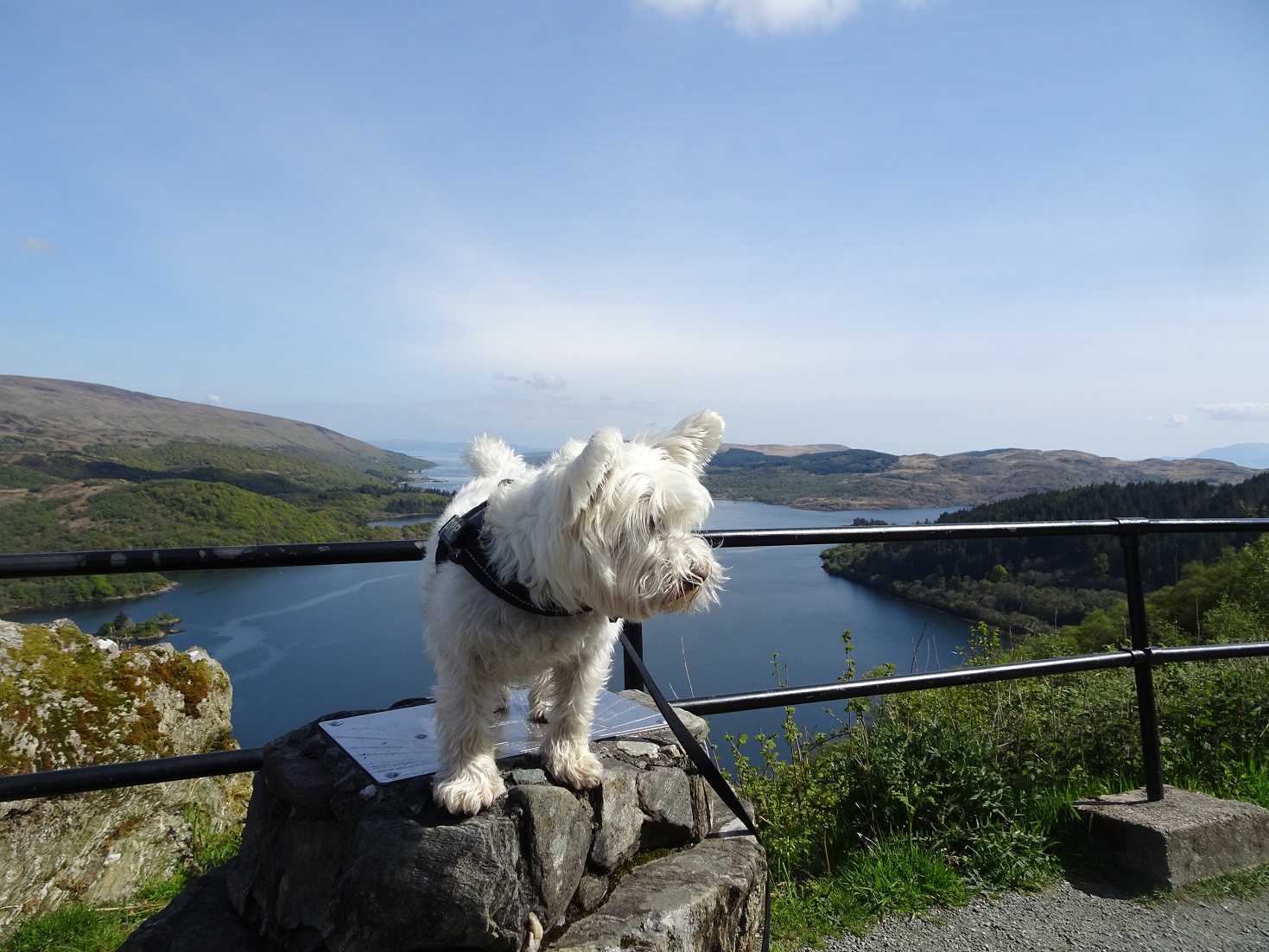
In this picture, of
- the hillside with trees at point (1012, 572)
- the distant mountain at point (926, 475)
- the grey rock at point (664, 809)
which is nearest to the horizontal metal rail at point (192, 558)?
the grey rock at point (664, 809)

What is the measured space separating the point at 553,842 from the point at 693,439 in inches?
56.4

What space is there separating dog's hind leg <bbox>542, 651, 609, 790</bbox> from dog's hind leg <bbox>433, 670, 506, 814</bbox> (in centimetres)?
23

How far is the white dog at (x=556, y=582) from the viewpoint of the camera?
222 cm

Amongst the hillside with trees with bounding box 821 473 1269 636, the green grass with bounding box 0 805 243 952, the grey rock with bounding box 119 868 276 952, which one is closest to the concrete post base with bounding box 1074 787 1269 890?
the grey rock with bounding box 119 868 276 952

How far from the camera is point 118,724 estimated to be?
461 centimetres

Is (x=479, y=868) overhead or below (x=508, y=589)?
below

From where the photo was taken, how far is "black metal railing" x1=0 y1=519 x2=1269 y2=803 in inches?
99.3

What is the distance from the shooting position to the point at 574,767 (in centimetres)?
245

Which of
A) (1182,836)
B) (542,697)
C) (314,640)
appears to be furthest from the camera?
(314,640)

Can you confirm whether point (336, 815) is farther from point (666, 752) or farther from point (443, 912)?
point (666, 752)

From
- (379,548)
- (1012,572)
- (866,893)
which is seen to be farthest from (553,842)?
(1012,572)

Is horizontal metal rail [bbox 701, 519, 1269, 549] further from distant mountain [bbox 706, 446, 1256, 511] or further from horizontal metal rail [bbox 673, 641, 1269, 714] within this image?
distant mountain [bbox 706, 446, 1256, 511]

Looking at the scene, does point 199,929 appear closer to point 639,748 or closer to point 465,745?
point 465,745

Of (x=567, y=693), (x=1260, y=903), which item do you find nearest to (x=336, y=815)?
(x=567, y=693)
